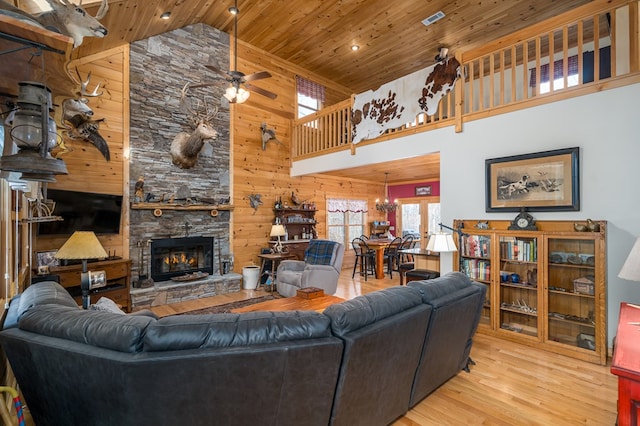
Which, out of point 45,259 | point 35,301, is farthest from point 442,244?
point 45,259

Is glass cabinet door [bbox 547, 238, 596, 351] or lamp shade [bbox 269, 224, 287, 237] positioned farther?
lamp shade [bbox 269, 224, 287, 237]

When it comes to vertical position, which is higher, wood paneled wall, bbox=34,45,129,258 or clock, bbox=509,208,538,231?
wood paneled wall, bbox=34,45,129,258

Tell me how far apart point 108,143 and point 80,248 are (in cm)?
Result: 320

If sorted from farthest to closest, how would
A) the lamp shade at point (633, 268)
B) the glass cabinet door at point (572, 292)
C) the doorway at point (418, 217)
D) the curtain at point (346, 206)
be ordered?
the doorway at point (418, 217) → the curtain at point (346, 206) → the glass cabinet door at point (572, 292) → the lamp shade at point (633, 268)

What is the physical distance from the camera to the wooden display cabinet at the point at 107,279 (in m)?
3.89

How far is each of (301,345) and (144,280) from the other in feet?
14.8

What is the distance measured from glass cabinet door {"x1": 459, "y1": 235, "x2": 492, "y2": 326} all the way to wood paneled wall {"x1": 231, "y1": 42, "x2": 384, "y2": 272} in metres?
4.14

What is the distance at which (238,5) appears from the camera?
5359mm

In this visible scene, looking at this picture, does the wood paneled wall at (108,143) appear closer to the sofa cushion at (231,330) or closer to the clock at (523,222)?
the sofa cushion at (231,330)

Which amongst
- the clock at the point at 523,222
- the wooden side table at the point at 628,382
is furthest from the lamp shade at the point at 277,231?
the wooden side table at the point at 628,382

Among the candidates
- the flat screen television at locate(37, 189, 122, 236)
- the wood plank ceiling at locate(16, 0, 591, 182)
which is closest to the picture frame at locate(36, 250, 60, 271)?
the flat screen television at locate(37, 189, 122, 236)

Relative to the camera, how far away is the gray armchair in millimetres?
5098

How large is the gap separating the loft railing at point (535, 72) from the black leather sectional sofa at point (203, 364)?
326 cm

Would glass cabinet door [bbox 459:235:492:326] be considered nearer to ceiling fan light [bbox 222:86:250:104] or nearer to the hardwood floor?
the hardwood floor
